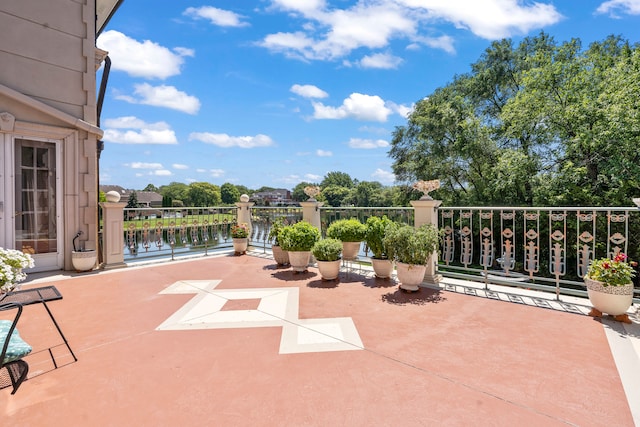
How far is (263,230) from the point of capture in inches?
308

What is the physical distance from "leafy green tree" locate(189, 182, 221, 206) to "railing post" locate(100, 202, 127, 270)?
6122 centimetres

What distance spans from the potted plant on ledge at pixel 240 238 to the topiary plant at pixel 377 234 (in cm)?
351

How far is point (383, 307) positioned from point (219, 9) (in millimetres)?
7755

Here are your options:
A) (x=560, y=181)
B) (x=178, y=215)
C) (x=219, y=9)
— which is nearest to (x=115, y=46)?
(x=219, y=9)

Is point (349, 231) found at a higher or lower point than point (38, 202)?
lower

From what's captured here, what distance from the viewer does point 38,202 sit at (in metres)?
5.46

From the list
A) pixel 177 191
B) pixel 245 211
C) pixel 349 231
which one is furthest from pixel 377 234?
pixel 177 191

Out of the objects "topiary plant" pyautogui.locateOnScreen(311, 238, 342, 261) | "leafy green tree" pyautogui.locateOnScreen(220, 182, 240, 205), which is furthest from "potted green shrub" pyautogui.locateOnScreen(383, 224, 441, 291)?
"leafy green tree" pyautogui.locateOnScreen(220, 182, 240, 205)

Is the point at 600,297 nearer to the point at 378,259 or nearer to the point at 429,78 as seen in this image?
the point at 378,259

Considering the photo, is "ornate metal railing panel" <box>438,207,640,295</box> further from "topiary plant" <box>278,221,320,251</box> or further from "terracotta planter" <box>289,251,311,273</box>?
"terracotta planter" <box>289,251,311,273</box>

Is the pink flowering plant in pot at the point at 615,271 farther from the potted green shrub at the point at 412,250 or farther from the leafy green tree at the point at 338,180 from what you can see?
the leafy green tree at the point at 338,180

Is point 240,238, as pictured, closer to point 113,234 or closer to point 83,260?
point 113,234

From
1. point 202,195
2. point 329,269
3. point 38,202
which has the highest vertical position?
point 202,195

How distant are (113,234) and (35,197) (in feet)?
4.40
